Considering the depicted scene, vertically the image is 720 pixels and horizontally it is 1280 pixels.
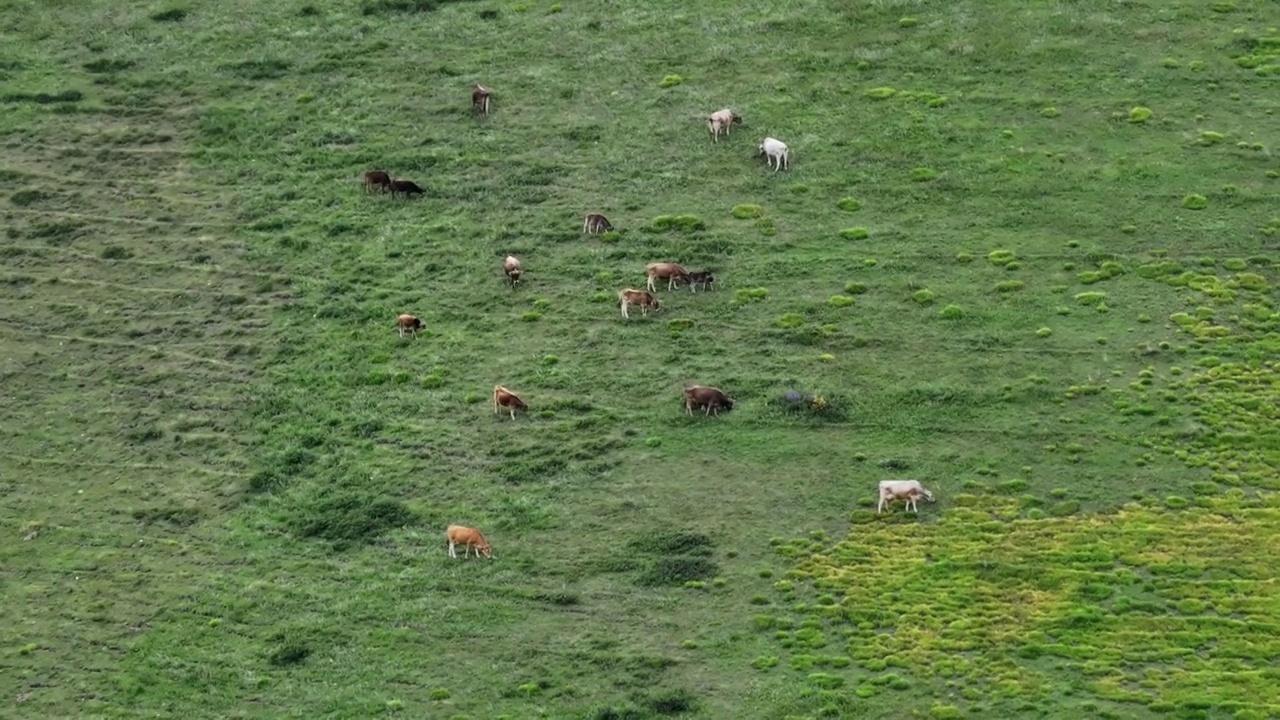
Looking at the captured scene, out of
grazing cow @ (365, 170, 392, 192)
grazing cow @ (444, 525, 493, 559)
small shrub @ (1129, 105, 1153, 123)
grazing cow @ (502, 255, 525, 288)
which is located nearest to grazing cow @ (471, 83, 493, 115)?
grazing cow @ (365, 170, 392, 192)

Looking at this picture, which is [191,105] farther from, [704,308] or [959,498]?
[959,498]

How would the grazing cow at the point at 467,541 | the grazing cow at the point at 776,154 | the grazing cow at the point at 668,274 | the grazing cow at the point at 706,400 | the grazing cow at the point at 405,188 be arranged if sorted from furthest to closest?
the grazing cow at the point at 405,188 < the grazing cow at the point at 776,154 < the grazing cow at the point at 668,274 < the grazing cow at the point at 706,400 < the grazing cow at the point at 467,541

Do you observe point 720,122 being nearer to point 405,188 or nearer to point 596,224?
point 596,224

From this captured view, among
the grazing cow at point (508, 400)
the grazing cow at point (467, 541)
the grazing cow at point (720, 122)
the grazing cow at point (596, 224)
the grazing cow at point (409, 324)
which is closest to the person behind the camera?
the grazing cow at point (467, 541)

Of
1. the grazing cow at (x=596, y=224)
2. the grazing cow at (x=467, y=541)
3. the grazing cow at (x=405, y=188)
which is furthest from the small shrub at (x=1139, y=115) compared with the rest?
the grazing cow at (x=467, y=541)

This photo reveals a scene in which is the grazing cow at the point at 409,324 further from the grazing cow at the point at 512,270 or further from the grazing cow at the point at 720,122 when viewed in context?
the grazing cow at the point at 720,122
